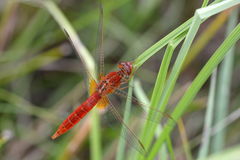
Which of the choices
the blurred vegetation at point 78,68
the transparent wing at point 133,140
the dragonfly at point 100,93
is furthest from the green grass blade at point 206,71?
the blurred vegetation at point 78,68

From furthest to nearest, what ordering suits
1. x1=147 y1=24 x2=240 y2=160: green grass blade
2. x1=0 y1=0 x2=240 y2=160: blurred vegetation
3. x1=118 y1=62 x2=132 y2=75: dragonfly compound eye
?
x1=0 y1=0 x2=240 y2=160: blurred vegetation → x1=118 y1=62 x2=132 y2=75: dragonfly compound eye → x1=147 y1=24 x2=240 y2=160: green grass blade

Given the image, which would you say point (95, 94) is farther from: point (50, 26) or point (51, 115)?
point (50, 26)

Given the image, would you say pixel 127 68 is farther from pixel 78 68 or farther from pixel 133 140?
pixel 78 68

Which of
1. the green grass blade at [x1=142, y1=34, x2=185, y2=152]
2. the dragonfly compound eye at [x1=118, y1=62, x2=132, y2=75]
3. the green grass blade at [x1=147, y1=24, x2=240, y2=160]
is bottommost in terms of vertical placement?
the green grass blade at [x1=147, y1=24, x2=240, y2=160]

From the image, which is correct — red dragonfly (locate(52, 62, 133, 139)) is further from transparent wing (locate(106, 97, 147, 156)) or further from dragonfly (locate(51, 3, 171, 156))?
transparent wing (locate(106, 97, 147, 156))

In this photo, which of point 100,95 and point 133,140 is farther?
point 100,95

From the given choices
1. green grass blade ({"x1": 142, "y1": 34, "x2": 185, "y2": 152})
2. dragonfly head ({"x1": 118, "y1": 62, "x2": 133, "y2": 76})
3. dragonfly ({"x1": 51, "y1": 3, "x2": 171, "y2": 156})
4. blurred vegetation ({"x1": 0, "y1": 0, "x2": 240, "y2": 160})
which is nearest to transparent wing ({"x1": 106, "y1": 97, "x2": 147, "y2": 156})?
green grass blade ({"x1": 142, "y1": 34, "x2": 185, "y2": 152})

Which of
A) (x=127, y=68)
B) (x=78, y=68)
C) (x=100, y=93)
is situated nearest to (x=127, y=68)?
(x=127, y=68)

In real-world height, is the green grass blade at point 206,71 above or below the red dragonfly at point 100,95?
below

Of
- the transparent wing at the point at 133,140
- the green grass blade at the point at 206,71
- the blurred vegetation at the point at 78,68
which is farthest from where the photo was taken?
the blurred vegetation at the point at 78,68

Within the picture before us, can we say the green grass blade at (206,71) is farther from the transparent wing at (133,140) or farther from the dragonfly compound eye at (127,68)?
the dragonfly compound eye at (127,68)

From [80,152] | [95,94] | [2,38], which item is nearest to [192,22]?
[95,94]
